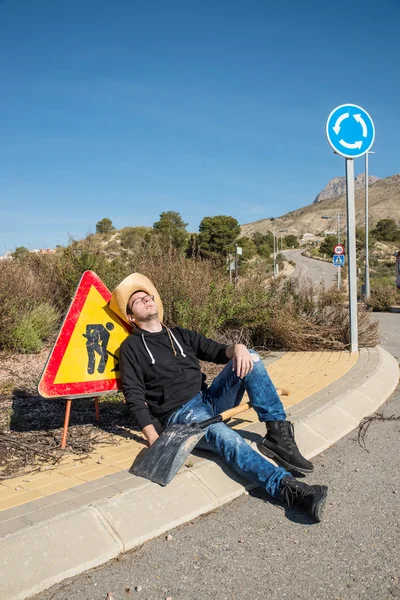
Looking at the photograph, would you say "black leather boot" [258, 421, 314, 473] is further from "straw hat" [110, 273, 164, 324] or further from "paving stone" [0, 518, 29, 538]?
"paving stone" [0, 518, 29, 538]

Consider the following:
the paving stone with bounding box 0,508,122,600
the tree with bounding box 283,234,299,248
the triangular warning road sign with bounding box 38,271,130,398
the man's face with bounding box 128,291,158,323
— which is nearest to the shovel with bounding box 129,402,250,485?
A: the paving stone with bounding box 0,508,122,600

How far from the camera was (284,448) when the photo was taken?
13.3ft

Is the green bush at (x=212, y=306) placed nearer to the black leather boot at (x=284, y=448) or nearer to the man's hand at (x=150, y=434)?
the black leather boot at (x=284, y=448)

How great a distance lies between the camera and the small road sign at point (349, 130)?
7.86 metres

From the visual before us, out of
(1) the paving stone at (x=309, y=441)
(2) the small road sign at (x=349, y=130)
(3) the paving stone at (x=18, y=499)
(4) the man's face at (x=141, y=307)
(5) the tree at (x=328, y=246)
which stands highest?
(5) the tree at (x=328, y=246)

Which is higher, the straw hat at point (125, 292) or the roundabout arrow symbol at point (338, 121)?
the roundabout arrow symbol at point (338, 121)

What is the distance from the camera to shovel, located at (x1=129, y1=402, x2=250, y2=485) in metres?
3.55

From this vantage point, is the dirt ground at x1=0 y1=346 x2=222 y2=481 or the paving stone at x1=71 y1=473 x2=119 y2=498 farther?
the dirt ground at x1=0 y1=346 x2=222 y2=481

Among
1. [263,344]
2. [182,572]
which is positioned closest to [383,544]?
[182,572]

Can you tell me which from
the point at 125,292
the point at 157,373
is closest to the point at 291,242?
the point at 125,292

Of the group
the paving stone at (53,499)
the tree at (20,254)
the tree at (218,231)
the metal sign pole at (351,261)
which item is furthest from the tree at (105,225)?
the paving stone at (53,499)

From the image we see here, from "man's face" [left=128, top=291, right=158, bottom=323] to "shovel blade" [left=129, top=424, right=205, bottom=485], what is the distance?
3.00ft

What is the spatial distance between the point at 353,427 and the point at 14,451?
2.89 metres

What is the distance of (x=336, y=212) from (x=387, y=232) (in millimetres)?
34222
